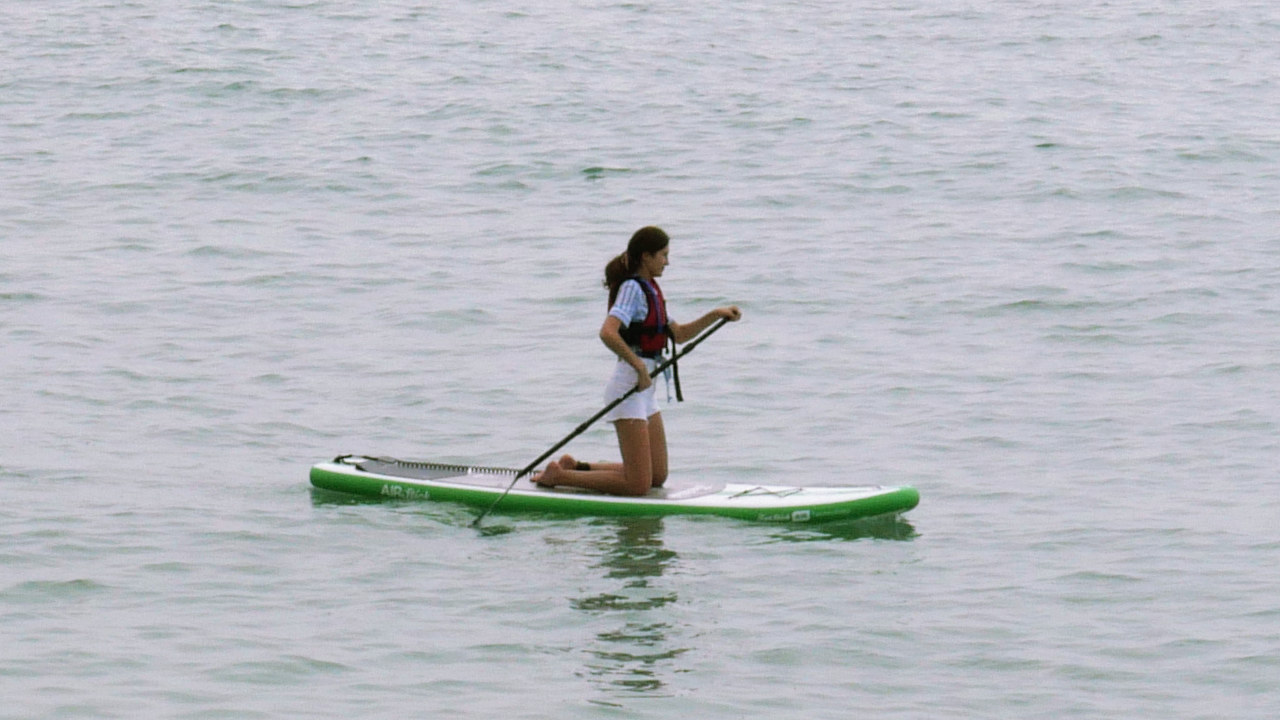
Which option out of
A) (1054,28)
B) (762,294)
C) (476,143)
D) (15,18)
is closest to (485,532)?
(762,294)

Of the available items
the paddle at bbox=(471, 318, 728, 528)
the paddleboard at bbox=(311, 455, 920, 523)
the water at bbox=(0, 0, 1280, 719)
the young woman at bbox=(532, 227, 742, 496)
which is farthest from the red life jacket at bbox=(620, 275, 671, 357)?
the water at bbox=(0, 0, 1280, 719)

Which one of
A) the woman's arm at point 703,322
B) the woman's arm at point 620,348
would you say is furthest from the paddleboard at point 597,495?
the woman's arm at point 703,322

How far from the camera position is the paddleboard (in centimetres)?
1088

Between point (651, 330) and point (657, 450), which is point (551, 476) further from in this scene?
point (651, 330)

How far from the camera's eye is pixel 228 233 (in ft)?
64.5

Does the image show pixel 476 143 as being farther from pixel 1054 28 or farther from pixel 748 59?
pixel 1054 28

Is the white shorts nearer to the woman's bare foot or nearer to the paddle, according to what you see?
the paddle

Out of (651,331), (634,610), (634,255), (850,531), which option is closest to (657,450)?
(651,331)

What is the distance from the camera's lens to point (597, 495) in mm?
11156

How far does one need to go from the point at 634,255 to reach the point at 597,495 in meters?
1.52

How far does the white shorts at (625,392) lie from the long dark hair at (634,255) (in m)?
0.41

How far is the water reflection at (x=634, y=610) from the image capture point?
28.3ft

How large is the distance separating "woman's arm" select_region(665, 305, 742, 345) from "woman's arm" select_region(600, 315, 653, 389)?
300mm

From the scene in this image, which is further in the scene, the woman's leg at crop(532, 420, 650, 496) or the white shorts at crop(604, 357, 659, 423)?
the woman's leg at crop(532, 420, 650, 496)
